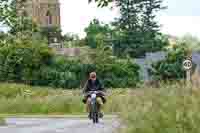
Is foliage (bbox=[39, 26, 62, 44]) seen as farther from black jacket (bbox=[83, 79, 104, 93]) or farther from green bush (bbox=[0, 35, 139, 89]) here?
black jacket (bbox=[83, 79, 104, 93])

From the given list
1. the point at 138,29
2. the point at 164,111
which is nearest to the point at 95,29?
the point at 138,29

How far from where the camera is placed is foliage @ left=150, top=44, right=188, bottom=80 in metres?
76.2

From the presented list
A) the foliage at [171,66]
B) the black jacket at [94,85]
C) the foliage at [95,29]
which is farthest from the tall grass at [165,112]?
the foliage at [95,29]

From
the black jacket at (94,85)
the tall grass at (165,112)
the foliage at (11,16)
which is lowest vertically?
the black jacket at (94,85)

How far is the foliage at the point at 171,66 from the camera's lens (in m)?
76.2

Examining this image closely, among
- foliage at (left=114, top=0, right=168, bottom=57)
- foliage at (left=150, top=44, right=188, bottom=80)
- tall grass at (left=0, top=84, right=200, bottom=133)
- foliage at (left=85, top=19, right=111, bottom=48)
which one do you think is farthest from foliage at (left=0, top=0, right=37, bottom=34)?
foliage at (left=85, top=19, right=111, bottom=48)

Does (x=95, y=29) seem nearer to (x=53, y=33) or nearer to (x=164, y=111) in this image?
(x=53, y=33)

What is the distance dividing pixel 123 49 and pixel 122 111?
8911cm

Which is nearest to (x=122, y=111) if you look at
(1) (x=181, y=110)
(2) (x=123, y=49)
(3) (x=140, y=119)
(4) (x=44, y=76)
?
(3) (x=140, y=119)

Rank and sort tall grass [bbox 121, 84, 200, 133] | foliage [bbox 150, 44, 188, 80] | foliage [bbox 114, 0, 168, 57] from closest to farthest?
tall grass [bbox 121, 84, 200, 133]
foliage [bbox 150, 44, 188, 80]
foliage [bbox 114, 0, 168, 57]

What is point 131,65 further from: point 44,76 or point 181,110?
point 181,110

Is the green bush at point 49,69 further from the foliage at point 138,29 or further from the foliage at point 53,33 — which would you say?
the foliage at point 53,33

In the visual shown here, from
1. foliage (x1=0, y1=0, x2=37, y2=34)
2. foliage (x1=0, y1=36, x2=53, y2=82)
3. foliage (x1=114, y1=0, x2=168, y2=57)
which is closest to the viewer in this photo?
foliage (x1=0, y1=0, x2=37, y2=34)

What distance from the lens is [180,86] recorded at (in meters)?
16.3
